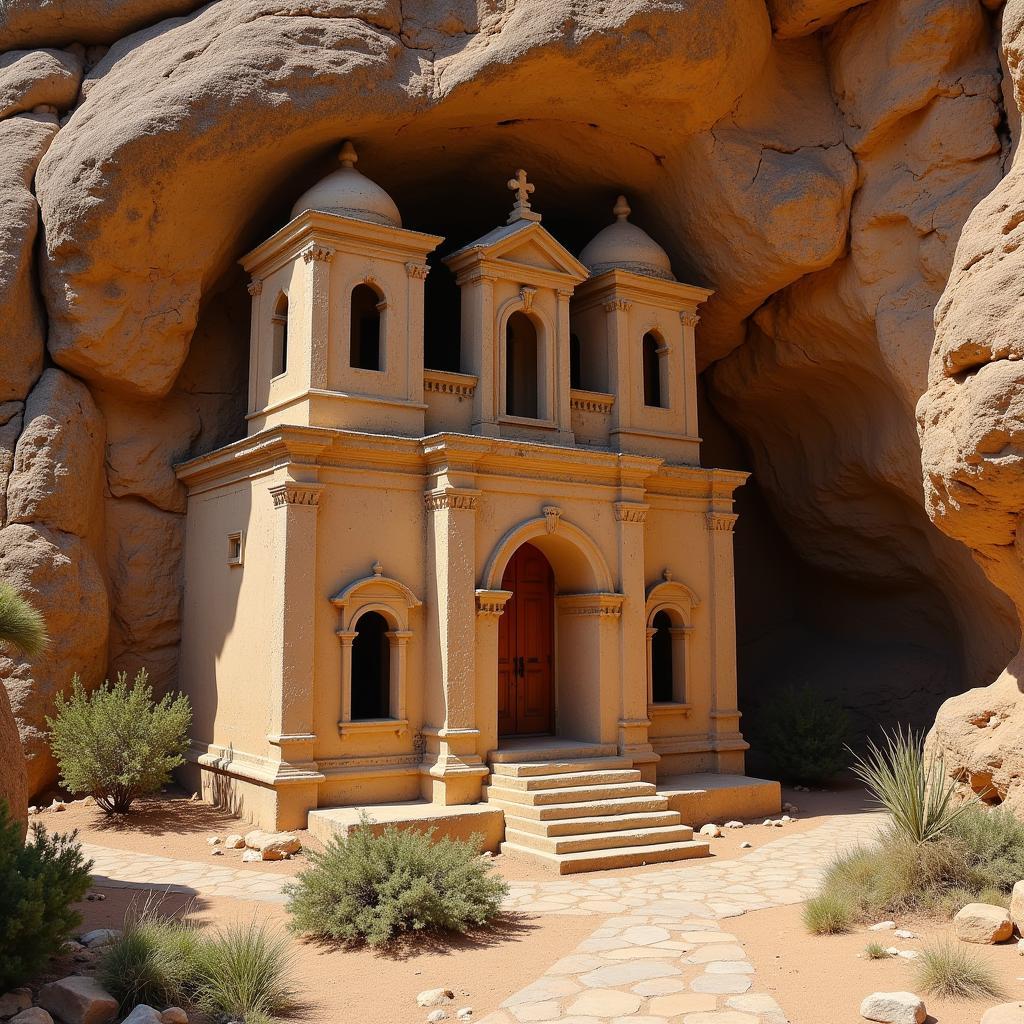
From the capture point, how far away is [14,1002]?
641 centimetres

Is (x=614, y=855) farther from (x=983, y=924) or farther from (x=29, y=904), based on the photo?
(x=29, y=904)

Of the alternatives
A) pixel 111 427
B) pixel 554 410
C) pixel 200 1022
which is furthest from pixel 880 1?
pixel 200 1022

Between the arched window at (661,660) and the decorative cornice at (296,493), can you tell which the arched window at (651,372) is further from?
the decorative cornice at (296,493)

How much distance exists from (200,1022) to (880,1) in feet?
53.7

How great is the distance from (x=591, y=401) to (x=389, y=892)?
9.63 meters

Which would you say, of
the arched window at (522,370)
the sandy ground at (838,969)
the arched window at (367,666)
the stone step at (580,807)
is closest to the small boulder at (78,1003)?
the sandy ground at (838,969)

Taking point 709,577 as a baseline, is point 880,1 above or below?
above

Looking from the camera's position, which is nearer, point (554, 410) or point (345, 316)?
point (345, 316)

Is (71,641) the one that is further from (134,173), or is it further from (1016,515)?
(1016,515)

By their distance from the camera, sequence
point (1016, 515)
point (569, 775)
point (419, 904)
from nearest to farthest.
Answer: point (419, 904)
point (1016, 515)
point (569, 775)

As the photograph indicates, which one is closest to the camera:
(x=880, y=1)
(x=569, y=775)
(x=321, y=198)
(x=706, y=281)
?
(x=569, y=775)

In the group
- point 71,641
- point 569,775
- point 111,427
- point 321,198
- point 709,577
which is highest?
point 321,198

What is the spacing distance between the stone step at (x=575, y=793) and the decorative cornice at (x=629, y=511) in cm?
400

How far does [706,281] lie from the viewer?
60.1 ft
